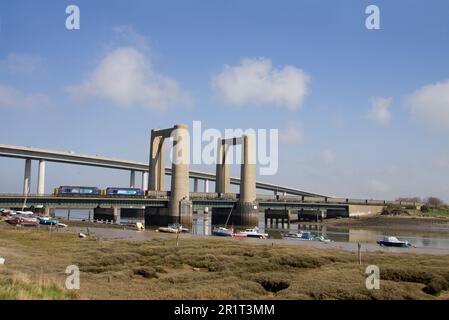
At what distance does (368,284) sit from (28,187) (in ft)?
431

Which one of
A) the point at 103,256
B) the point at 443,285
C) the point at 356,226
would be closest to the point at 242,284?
the point at 443,285

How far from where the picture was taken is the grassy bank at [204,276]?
72.1 ft

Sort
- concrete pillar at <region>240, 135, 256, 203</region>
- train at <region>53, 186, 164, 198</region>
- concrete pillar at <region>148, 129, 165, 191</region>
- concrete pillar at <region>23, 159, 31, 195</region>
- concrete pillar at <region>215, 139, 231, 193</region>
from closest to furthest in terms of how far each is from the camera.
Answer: train at <region>53, 186, 164, 198</region> → concrete pillar at <region>240, 135, 256, 203</region> → concrete pillar at <region>23, 159, 31, 195</region> → concrete pillar at <region>148, 129, 165, 191</region> → concrete pillar at <region>215, 139, 231, 193</region>

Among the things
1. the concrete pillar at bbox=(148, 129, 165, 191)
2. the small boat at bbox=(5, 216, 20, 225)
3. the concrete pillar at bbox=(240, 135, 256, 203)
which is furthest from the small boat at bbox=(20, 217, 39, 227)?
the concrete pillar at bbox=(240, 135, 256, 203)

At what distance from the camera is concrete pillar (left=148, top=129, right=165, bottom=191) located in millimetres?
139500

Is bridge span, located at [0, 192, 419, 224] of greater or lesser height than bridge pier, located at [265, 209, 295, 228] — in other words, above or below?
above

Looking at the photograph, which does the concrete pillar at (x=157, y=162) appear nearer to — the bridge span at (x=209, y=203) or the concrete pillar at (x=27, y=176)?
the bridge span at (x=209, y=203)

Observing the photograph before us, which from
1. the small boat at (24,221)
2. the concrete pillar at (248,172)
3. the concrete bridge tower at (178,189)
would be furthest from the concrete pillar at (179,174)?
the small boat at (24,221)

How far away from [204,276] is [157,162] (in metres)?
116

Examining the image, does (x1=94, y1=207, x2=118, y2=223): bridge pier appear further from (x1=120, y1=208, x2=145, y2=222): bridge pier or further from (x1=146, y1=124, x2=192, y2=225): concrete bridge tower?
(x1=120, y1=208, x2=145, y2=222): bridge pier

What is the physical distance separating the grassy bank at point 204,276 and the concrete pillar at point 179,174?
68490 millimetres

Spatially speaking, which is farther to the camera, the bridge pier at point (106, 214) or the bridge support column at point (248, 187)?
the bridge support column at point (248, 187)

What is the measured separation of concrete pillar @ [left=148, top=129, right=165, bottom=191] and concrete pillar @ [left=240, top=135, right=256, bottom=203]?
27.5 metres
